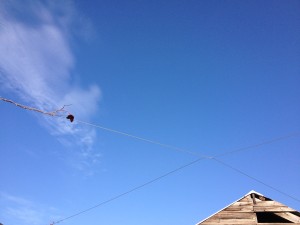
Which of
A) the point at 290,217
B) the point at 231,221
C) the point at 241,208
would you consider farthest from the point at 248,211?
the point at 290,217

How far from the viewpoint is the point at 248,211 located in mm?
8297

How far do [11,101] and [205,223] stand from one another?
7.04m

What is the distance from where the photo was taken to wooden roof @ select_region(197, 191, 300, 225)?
795cm

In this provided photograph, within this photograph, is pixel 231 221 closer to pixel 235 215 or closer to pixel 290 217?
pixel 235 215

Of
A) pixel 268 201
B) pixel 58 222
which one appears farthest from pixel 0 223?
pixel 268 201

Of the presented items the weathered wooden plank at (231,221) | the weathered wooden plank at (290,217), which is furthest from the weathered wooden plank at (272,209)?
the weathered wooden plank at (231,221)

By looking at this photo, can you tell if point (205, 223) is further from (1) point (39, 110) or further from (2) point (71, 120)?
(1) point (39, 110)

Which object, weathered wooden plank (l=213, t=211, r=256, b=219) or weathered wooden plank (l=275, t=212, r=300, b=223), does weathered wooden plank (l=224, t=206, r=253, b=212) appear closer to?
weathered wooden plank (l=213, t=211, r=256, b=219)

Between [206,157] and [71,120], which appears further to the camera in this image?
[206,157]

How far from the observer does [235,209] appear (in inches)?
335

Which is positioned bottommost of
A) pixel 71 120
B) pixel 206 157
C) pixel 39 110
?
pixel 39 110

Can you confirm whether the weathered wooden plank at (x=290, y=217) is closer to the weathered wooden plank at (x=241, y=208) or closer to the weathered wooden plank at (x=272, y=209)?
the weathered wooden plank at (x=272, y=209)

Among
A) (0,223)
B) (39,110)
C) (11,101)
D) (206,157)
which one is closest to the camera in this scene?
(11,101)

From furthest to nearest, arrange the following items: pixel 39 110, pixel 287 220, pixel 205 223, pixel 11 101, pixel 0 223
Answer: pixel 0 223, pixel 205 223, pixel 287 220, pixel 39 110, pixel 11 101
